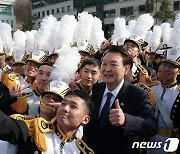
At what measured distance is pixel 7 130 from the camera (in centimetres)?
208

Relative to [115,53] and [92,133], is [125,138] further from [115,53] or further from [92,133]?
[115,53]

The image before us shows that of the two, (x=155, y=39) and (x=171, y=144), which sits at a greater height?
(x=155, y=39)

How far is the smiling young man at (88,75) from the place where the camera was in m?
3.95

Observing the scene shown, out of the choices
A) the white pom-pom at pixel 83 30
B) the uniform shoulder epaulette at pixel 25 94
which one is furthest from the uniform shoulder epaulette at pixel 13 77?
the white pom-pom at pixel 83 30

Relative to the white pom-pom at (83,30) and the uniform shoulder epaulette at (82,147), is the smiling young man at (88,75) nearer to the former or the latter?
the uniform shoulder epaulette at (82,147)

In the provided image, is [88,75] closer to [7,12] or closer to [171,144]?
[171,144]

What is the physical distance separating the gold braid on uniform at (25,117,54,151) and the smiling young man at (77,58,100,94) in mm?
1586

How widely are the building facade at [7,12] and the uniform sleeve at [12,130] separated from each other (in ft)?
174

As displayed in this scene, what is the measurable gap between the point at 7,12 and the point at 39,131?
2232 inches

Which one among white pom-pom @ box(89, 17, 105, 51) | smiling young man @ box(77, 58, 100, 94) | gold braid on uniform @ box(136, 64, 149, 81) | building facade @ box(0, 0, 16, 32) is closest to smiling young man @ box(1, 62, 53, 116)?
smiling young man @ box(77, 58, 100, 94)

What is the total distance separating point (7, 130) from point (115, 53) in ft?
3.91

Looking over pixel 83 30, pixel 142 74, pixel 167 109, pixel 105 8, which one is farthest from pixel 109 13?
pixel 167 109

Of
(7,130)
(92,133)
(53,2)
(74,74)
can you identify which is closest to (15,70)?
(74,74)

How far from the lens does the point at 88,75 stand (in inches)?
157
